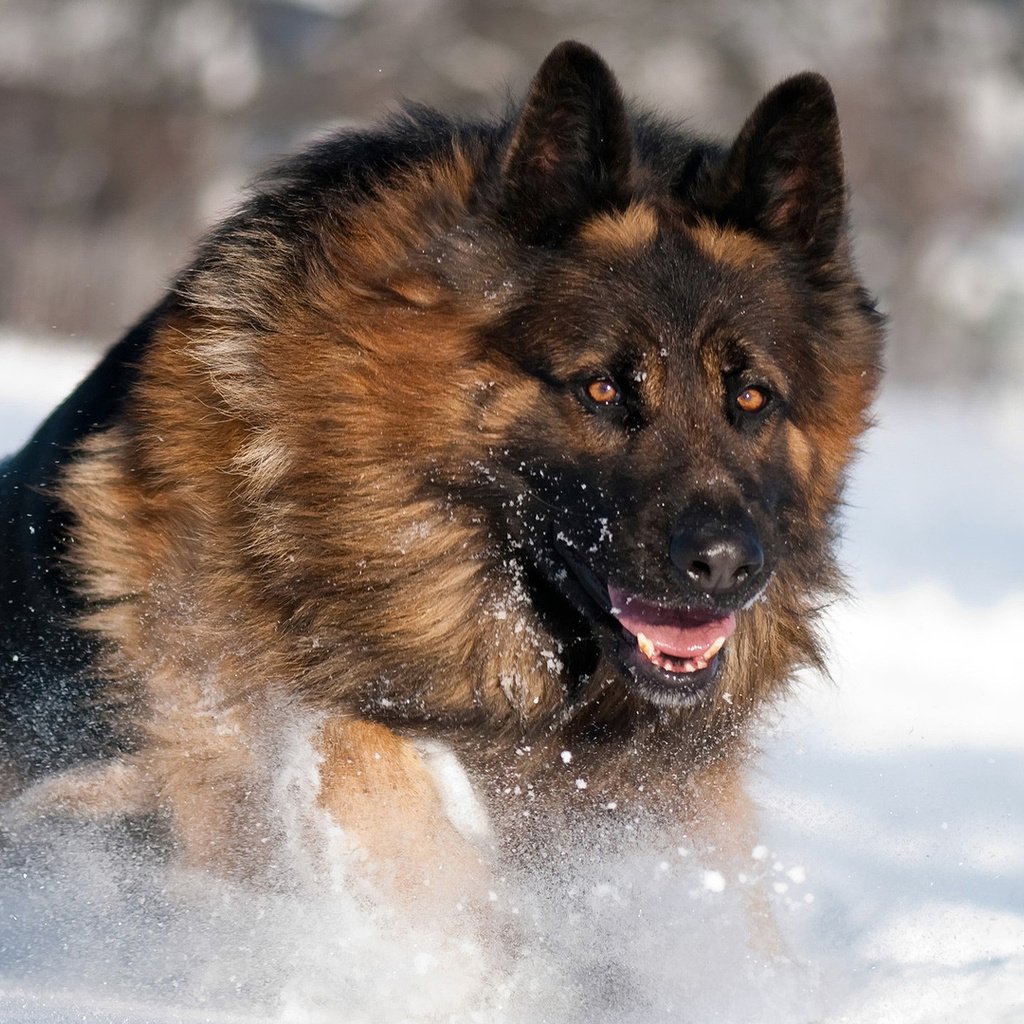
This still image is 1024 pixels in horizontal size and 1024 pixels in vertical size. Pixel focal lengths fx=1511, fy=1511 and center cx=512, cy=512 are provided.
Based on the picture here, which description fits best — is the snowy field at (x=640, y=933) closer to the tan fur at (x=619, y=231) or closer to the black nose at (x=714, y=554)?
the black nose at (x=714, y=554)

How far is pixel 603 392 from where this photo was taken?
11.2ft

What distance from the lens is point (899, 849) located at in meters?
4.26

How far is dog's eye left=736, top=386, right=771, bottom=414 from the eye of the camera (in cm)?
348

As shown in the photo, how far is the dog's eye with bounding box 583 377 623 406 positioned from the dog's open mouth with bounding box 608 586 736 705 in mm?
420

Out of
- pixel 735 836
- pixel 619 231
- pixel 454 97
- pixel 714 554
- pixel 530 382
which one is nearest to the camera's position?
pixel 714 554

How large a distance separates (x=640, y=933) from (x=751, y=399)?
128 cm

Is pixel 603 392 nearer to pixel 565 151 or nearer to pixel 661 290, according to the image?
pixel 661 290

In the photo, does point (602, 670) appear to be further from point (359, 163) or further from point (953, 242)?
point (953, 242)

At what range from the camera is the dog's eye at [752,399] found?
3.48 metres

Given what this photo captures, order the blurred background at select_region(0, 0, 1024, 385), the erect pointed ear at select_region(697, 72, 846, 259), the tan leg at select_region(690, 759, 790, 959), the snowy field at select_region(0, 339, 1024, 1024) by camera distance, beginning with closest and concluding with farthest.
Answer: the snowy field at select_region(0, 339, 1024, 1024) < the erect pointed ear at select_region(697, 72, 846, 259) < the tan leg at select_region(690, 759, 790, 959) < the blurred background at select_region(0, 0, 1024, 385)

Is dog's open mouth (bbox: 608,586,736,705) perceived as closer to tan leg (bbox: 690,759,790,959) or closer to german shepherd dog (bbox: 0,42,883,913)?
german shepherd dog (bbox: 0,42,883,913)

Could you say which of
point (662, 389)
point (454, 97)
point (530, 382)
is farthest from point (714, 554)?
point (454, 97)

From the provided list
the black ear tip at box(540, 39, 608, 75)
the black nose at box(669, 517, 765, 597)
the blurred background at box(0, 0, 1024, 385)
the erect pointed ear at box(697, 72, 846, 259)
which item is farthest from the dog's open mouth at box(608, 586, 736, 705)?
the blurred background at box(0, 0, 1024, 385)

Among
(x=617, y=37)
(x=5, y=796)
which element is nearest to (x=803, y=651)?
(x=5, y=796)
